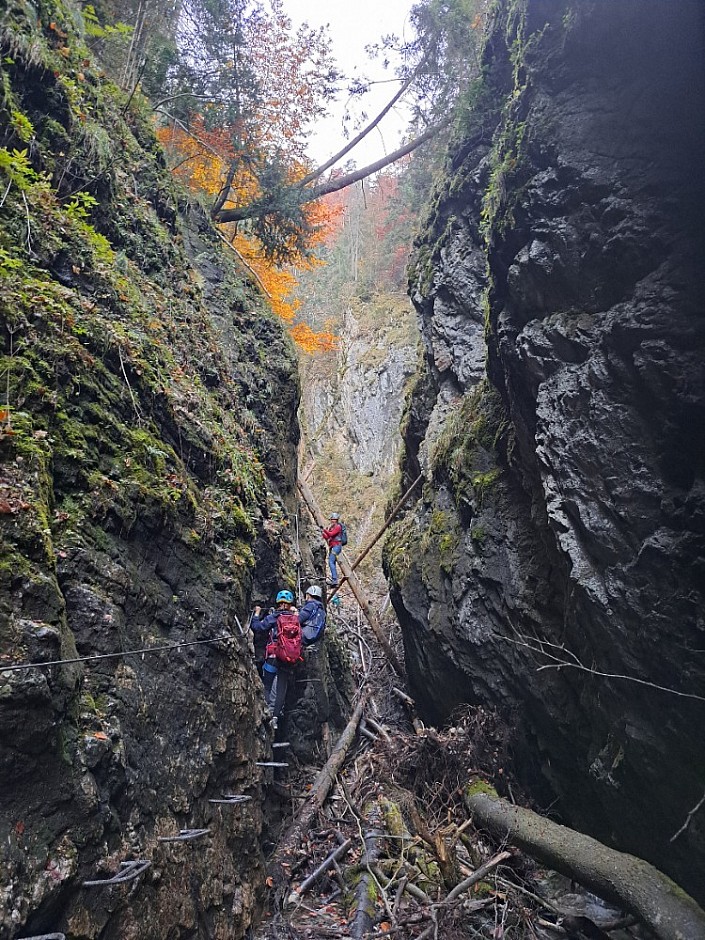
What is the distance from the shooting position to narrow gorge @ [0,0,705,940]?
3422 mm

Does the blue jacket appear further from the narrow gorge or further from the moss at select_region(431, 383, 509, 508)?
the moss at select_region(431, 383, 509, 508)

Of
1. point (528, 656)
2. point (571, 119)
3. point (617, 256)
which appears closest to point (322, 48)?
point (571, 119)

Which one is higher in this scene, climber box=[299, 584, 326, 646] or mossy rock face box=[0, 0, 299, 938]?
mossy rock face box=[0, 0, 299, 938]

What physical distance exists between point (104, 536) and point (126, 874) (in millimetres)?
2216

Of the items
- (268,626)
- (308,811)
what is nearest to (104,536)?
(268,626)

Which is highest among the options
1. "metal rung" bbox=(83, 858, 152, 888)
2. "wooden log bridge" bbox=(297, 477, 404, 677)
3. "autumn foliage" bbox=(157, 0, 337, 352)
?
"autumn foliage" bbox=(157, 0, 337, 352)

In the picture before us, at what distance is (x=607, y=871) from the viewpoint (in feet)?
14.8

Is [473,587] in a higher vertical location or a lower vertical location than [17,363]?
lower

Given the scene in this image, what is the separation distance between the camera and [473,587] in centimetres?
740

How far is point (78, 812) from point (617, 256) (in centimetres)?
577

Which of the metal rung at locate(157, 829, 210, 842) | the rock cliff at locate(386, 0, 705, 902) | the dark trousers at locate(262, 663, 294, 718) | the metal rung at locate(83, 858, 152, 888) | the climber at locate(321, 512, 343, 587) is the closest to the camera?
the metal rung at locate(83, 858, 152, 888)

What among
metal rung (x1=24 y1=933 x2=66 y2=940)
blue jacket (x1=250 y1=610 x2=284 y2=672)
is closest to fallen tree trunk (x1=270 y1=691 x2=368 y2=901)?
blue jacket (x1=250 y1=610 x2=284 y2=672)

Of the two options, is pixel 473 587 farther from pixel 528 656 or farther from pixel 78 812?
pixel 78 812

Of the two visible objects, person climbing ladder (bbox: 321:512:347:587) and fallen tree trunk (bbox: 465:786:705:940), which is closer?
fallen tree trunk (bbox: 465:786:705:940)
